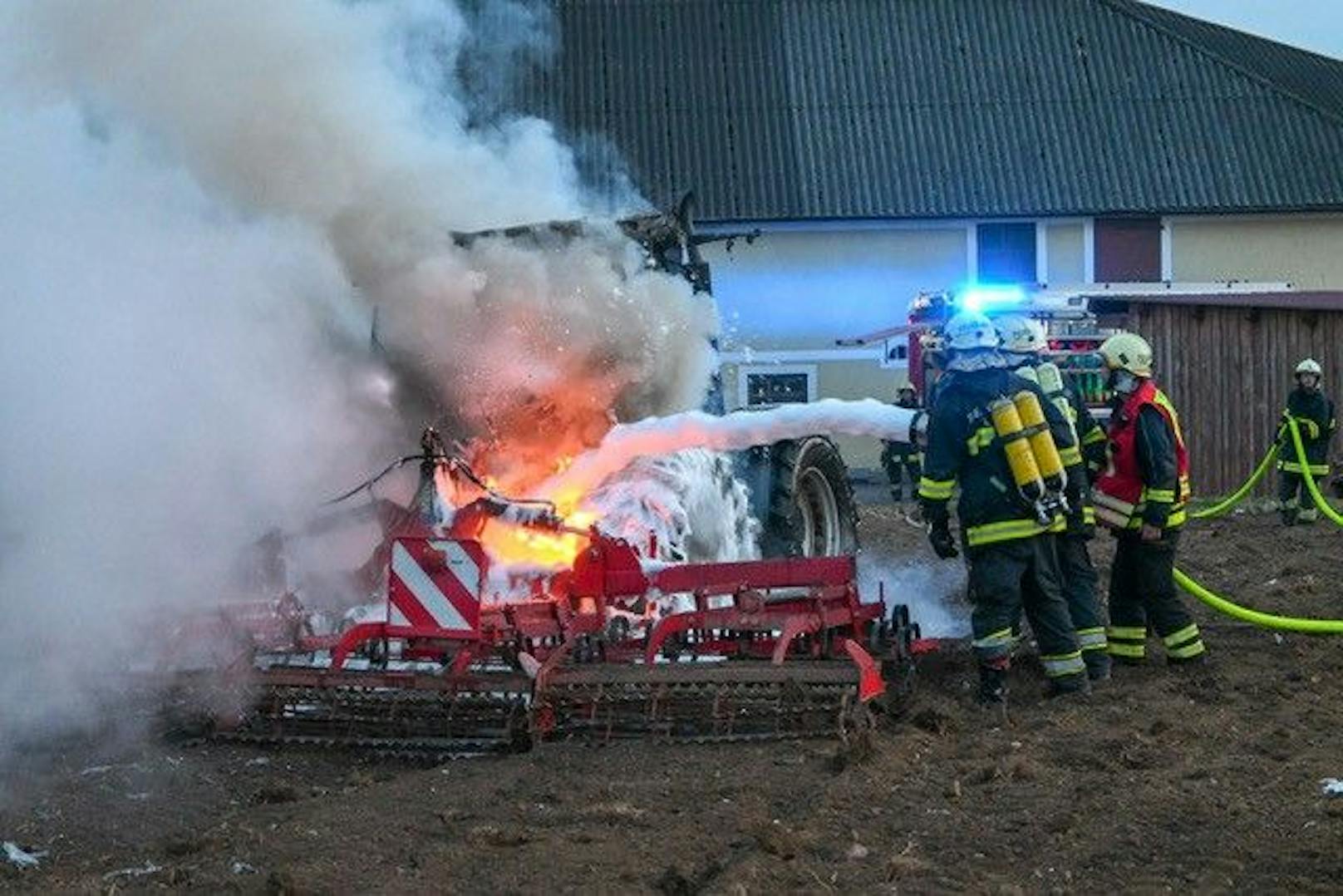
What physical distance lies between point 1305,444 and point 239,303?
1134 cm

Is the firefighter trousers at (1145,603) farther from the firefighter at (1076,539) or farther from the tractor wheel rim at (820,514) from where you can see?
the tractor wheel rim at (820,514)

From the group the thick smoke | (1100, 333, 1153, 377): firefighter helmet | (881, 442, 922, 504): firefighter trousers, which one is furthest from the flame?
(881, 442, 922, 504): firefighter trousers

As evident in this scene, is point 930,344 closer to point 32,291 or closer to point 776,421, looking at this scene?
point 776,421

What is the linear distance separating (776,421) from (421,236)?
2352 mm

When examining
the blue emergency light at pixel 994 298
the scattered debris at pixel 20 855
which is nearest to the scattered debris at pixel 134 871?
the scattered debris at pixel 20 855

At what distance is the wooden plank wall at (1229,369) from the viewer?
22.6 meters

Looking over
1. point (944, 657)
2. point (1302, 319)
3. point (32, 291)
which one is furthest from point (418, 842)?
point (1302, 319)

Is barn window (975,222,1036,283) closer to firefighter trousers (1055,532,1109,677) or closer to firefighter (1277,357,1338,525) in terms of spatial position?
firefighter (1277,357,1338,525)

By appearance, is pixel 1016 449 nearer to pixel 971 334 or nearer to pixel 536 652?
pixel 971 334

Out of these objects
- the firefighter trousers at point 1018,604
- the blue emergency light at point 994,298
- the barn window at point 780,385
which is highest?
the blue emergency light at point 994,298

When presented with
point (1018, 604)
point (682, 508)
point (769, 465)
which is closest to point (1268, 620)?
point (1018, 604)

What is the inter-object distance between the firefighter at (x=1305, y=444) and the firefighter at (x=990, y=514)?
850 cm

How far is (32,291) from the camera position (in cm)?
832

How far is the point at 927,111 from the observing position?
3234 cm
